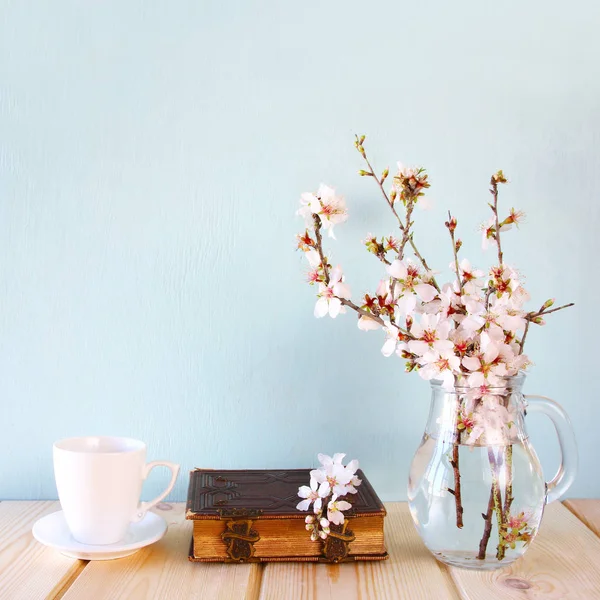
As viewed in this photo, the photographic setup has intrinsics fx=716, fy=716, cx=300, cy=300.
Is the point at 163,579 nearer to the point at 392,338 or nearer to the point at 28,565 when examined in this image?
the point at 28,565

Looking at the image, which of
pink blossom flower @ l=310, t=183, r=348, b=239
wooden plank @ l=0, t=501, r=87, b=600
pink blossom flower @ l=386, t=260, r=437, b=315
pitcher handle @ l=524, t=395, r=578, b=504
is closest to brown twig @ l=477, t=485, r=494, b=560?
pitcher handle @ l=524, t=395, r=578, b=504

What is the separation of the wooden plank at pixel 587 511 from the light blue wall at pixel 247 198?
0.17 m

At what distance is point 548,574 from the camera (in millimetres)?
823

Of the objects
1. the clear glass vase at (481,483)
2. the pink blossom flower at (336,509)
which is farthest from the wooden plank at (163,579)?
the clear glass vase at (481,483)

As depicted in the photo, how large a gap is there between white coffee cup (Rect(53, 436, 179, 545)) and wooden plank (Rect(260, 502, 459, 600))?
0.19 metres

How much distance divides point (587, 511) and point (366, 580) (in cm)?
43

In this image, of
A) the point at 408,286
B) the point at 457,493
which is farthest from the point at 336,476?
the point at 408,286

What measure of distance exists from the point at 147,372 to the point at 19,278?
0.23 m

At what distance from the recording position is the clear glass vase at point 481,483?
0.81 metres

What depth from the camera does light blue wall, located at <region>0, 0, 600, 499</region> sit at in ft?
3.45

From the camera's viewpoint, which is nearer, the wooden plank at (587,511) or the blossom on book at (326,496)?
the blossom on book at (326,496)

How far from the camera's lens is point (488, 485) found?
81cm

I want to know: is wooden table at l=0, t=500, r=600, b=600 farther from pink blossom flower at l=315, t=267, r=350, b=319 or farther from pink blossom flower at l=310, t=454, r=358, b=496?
pink blossom flower at l=315, t=267, r=350, b=319

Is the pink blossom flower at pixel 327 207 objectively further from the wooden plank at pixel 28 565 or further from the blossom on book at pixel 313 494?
the wooden plank at pixel 28 565
